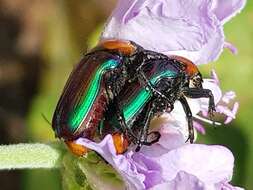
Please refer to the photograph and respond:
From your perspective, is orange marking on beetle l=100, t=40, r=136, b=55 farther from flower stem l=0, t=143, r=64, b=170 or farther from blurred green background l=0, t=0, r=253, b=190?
blurred green background l=0, t=0, r=253, b=190

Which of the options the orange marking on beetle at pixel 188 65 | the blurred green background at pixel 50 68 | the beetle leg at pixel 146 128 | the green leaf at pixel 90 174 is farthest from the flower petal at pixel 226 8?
the blurred green background at pixel 50 68

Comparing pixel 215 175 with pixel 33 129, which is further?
pixel 33 129

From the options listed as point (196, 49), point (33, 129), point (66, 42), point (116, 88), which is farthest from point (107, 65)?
point (66, 42)

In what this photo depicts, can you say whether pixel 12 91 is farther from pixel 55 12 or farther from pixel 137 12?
pixel 137 12

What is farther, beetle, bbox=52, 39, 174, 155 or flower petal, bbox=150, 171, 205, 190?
beetle, bbox=52, 39, 174, 155

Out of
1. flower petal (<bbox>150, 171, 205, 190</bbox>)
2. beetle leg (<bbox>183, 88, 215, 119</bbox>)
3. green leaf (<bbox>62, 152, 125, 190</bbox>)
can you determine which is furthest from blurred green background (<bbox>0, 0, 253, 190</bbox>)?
flower petal (<bbox>150, 171, 205, 190</bbox>)

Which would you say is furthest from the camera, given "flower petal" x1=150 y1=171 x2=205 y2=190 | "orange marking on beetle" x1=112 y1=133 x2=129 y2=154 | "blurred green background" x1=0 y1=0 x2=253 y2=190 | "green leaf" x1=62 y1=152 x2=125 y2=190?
"blurred green background" x1=0 y1=0 x2=253 y2=190

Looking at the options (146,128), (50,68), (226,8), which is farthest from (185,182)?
(50,68)
